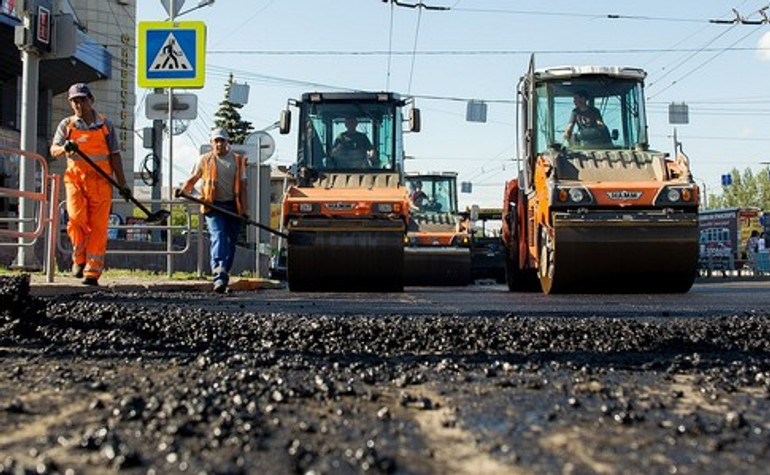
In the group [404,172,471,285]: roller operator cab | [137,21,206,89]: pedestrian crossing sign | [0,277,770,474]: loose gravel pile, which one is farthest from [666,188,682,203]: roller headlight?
[404,172,471,285]: roller operator cab

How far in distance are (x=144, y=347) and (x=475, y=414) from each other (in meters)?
2.04

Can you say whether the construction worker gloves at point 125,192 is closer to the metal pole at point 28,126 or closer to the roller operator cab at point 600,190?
the metal pole at point 28,126

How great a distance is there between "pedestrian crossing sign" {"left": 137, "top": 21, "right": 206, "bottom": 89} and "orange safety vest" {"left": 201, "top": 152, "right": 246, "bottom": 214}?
8.27 ft

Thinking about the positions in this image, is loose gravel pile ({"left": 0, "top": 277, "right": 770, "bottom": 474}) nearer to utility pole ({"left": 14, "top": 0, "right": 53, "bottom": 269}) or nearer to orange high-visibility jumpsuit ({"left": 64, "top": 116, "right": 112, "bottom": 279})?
orange high-visibility jumpsuit ({"left": 64, "top": 116, "right": 112, "bottom": 279})

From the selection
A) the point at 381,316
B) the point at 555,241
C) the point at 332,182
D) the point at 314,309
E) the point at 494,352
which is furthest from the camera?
the point at 332,182

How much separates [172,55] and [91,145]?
3.98 meters

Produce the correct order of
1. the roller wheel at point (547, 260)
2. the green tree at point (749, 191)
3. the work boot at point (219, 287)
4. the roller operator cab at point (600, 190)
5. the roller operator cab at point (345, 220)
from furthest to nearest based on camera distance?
the green tree at point (749, 191)
the roller operator cab at point (345, 220)
the roller wheel at point (547, 260)
the work boot at point (219, 287)
the roller operator cab at point (600, 190)

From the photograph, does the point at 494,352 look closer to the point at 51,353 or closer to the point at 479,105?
→ the point at 51,353

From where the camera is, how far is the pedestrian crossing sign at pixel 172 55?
39.7 ft

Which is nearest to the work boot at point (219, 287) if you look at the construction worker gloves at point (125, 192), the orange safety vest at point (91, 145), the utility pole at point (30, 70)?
the construction worker gloves at point (125, 192)

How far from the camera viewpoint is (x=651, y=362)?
3693mm

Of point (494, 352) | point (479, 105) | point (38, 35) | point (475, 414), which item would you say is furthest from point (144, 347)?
point (479, 105)

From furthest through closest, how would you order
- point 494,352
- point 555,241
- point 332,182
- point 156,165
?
point 156,165
point 332,182
point 555,241
point 494,352

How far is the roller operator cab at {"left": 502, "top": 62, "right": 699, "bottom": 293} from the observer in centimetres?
946
